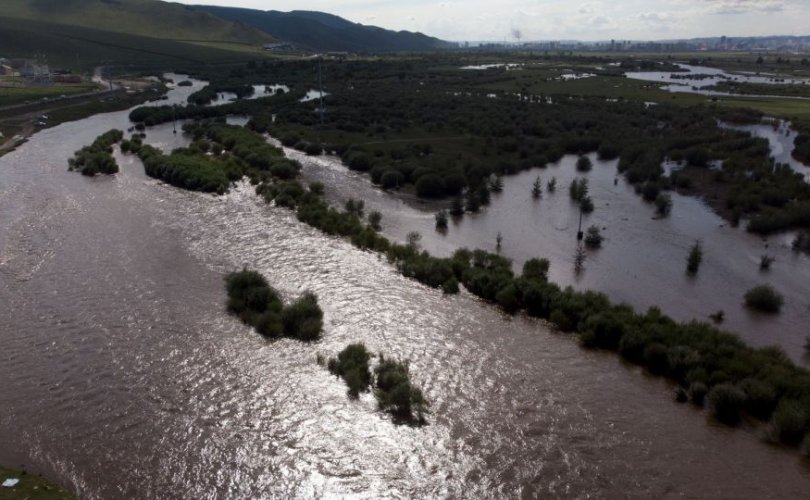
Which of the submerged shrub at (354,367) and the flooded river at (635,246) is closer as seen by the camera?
the submerged shrub at (354,367)

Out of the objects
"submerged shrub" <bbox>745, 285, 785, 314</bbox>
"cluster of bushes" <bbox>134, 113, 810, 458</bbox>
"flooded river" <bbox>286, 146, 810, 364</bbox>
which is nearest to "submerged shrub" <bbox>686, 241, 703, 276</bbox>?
"flooded river" <bbox>286, 146, 810, 364</bbox>

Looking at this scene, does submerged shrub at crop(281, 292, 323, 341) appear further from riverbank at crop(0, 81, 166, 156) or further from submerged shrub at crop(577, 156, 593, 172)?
riverbank at crop(0, 81, 166, 156)

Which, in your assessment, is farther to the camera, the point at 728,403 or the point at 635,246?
the point at 635,246

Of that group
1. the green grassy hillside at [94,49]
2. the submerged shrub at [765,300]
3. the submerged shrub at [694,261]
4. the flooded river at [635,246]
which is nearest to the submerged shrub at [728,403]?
the flooded river at [635,246]

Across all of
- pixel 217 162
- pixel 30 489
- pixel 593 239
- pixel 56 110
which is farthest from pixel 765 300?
pixel 56 110

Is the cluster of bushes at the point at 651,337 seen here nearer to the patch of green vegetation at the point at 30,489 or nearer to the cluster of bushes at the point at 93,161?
the patch of green vegetation at the point at 30,489

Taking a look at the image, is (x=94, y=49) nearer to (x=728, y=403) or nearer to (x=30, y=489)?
(x=30, y=489)
